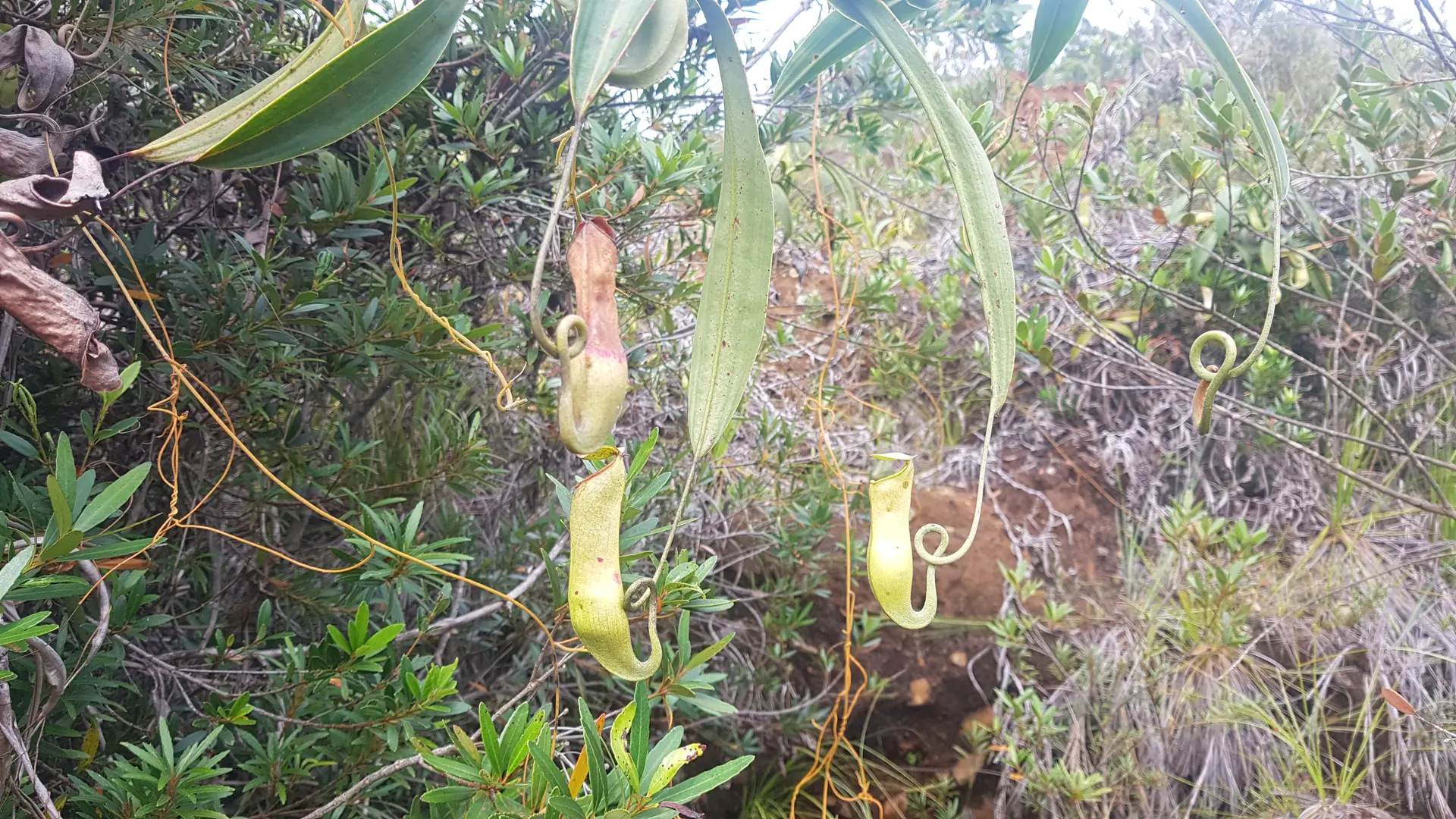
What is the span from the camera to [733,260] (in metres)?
0.43

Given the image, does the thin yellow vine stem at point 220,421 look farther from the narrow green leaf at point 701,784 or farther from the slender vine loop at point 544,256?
the slender vine loop at point 544,256

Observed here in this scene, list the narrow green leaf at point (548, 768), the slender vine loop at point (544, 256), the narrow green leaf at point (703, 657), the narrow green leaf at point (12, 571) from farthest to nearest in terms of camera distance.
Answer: the narrow green leaf at point (703, 657)
the narrow green leaf at point (548, 768)
the narrow green leaf at point (12, 571)
the slender vine loop at point (544, 256)

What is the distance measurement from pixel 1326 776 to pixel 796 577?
99cm

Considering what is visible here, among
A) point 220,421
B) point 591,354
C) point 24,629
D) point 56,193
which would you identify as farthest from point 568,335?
point 220,421

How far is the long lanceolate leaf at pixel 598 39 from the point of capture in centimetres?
38

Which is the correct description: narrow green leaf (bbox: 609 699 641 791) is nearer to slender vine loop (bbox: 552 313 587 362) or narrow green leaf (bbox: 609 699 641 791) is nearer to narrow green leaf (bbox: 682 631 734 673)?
narrow green leaf (bbox: 682 631 734 673)

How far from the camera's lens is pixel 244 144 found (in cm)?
40

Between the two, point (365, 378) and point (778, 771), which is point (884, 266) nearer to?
point (778, 771)

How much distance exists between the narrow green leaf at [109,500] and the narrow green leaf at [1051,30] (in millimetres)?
666

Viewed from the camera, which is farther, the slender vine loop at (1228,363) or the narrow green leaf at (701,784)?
the narrow green leaf at (701,784)

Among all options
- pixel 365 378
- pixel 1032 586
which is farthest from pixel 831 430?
pixel 365 378

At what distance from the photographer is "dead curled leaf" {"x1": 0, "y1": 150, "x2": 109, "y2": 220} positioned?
366mm

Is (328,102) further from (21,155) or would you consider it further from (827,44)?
(827,44)

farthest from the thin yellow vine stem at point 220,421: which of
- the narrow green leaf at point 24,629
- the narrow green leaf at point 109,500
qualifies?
the narrow green leaf at point 24,629
